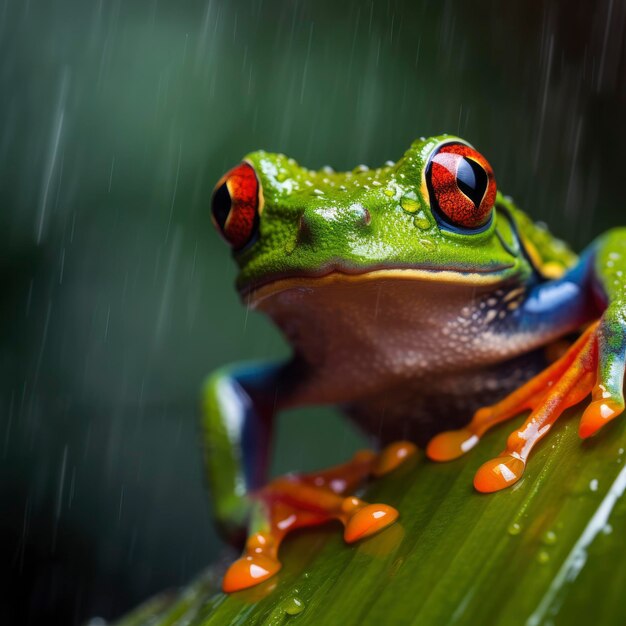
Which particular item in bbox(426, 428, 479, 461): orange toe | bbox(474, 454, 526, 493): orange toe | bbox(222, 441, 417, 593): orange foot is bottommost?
bbox(222, 441, 417, 593): orange foot

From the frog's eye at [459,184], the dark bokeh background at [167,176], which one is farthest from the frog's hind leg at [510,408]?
the dark bokeh background at [167,176]

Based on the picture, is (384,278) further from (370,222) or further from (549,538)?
(549,538)

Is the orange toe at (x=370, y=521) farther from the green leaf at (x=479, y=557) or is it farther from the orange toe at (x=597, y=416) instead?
the orange toe at (x=597, y=416)

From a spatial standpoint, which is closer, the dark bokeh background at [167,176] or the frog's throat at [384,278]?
the frog's throat at [384,278]

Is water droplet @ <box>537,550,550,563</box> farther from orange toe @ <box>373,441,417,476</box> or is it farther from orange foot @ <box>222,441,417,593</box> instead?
orange toe @ <box>373,441,417,476</box>

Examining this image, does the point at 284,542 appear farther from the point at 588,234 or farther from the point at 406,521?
the point at 588,234

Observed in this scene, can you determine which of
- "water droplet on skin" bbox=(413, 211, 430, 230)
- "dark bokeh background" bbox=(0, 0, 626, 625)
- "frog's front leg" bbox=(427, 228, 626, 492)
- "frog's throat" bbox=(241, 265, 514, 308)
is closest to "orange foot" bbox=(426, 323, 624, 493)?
"frog's front leg" bbox=(427, 228, 626, 492)
